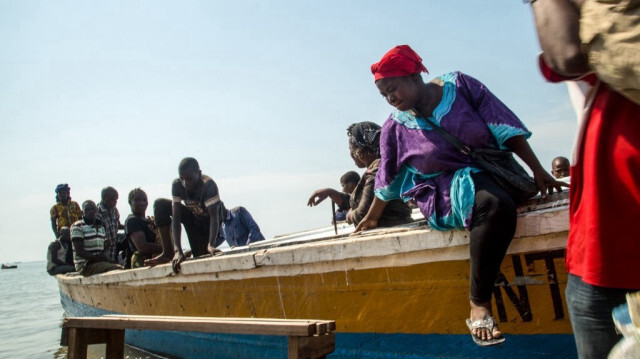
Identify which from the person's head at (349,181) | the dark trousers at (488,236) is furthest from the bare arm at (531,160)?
the person's head at (349,181)

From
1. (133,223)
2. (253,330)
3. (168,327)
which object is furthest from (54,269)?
(253,330)

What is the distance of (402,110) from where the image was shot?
243cm

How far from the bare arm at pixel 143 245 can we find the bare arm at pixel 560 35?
5483 millimetres

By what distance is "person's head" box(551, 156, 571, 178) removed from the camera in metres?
6.36

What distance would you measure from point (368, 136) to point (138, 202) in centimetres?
387

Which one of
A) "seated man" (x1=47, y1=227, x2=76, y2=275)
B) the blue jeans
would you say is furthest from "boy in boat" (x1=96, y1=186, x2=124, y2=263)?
the blue jeans

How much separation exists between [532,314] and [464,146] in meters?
0.84

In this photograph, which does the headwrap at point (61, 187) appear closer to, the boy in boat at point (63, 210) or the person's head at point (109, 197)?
the boy in boat at point (63, 210)

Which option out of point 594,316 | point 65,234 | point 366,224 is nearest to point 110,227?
point 65,234

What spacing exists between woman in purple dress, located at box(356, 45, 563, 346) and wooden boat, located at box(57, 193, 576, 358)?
17 cm

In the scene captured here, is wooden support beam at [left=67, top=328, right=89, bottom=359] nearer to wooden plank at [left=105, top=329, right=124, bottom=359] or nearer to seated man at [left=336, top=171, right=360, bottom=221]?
wooden plank at [left=105, top=329, right=124, bottom=359]

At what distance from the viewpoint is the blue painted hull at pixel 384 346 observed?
7.15ft

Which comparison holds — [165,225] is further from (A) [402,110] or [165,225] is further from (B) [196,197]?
(A) [402,110]

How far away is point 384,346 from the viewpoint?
2787 millimetres
